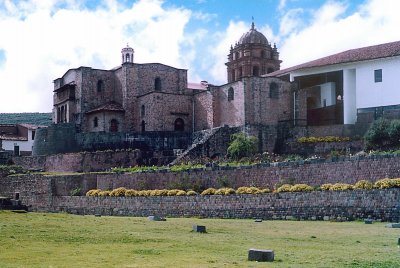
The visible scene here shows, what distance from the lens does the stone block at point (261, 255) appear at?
12414mm

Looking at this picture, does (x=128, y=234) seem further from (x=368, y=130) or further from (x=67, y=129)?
(x=67, y=129)

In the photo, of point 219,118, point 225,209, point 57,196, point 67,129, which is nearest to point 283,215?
point 225,209

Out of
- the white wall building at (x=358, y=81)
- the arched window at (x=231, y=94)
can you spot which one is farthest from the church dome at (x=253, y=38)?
the arched window at (x=231, y=94)

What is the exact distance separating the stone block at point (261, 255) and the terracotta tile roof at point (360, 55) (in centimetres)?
3201

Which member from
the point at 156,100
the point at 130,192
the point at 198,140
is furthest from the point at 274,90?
the point at 130,192

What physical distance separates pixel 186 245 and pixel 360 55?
32.4 metres

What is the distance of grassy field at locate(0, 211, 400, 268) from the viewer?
40.1 feet

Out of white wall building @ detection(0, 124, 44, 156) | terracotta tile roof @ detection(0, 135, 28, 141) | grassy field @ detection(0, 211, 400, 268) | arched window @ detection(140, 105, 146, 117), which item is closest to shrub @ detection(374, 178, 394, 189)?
grassy field @ detection(0, 211, 400, 268)

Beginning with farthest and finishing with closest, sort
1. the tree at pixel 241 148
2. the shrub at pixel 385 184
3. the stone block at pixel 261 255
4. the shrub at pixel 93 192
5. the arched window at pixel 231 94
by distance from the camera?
the arched window at pixel 231 94 < the tree at pixel 241 148 < the shrub at pixel 93 192 < the shrub at pixel 385 184 < the stone block at pixel 261 255

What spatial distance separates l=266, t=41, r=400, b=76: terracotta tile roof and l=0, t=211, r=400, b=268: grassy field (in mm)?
23628

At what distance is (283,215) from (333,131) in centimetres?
1800

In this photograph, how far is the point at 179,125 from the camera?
52.6 meters

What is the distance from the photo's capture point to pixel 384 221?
2347 cm

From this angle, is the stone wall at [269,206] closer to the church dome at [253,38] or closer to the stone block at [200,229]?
the stone block at [200,229]
